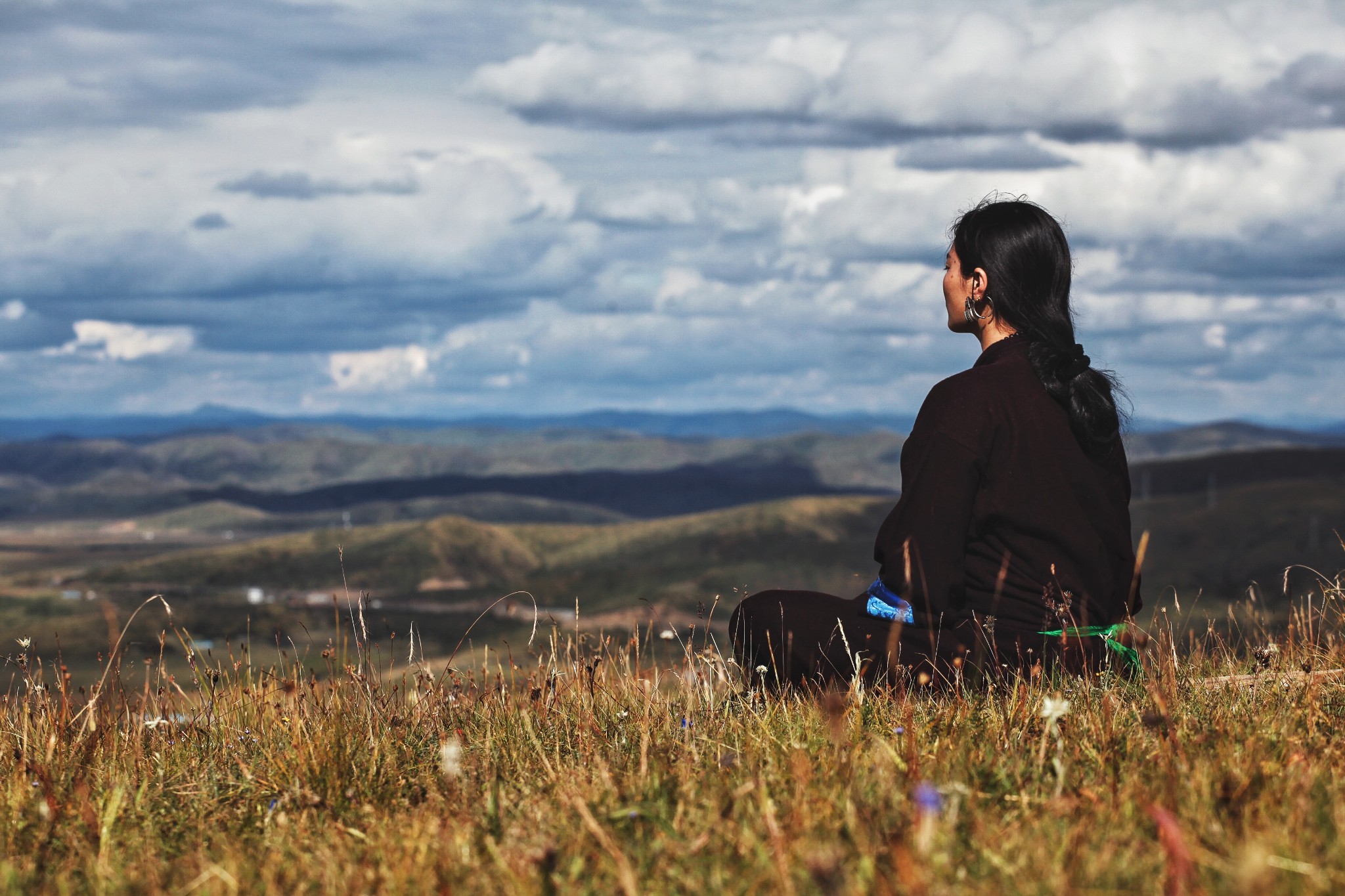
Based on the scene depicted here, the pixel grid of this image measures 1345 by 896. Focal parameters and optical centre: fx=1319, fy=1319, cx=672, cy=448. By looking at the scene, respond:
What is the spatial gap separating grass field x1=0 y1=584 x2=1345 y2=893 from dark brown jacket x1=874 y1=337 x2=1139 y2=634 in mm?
305

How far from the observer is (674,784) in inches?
142

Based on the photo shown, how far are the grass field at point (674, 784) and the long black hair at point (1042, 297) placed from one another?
96 centimetres

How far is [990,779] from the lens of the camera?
3502 millimetres

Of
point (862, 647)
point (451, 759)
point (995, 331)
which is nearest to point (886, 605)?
point (862, 647)

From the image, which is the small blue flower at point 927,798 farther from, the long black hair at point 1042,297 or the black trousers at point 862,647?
the long black hair at point 1042,297

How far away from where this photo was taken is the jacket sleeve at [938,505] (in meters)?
4.52

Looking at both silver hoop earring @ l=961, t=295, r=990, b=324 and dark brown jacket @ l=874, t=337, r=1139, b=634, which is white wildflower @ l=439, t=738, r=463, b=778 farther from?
silver hoop earring @ l=961, t=295, r=990, b=324

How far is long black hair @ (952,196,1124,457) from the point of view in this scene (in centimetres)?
470

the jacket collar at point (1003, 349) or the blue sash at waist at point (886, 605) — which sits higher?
the jacket collar at point (1003, 349)

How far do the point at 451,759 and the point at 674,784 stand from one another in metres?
0.62

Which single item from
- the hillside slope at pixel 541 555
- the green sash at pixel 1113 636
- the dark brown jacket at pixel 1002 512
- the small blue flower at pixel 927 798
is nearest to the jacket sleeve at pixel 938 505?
the dark brown jacket at pixel 1002 512

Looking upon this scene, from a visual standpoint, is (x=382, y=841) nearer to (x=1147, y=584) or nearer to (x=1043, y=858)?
(x=1043, y=858)

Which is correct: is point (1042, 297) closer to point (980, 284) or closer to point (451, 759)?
point (980, 284)

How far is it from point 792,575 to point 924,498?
99.5 m
